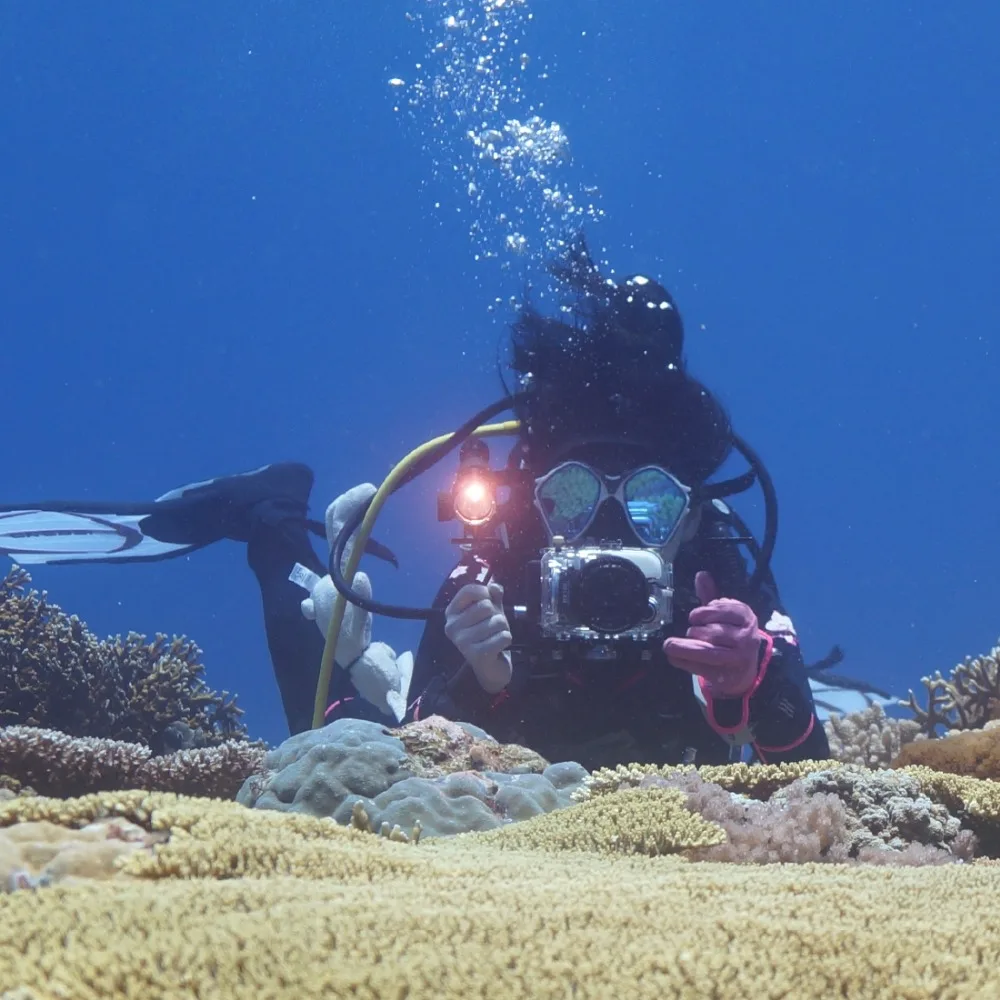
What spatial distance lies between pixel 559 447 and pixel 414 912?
12.0 feet

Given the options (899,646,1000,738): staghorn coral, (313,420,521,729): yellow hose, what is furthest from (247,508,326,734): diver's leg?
(899,646,1000,738): staghorn coral

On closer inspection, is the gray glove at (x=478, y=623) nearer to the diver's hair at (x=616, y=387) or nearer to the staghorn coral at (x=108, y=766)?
the diver's hair at (x=616, y=387)

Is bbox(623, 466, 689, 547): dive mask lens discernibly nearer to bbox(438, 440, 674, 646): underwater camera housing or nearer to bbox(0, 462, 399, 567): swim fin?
bbox(438, 440, 674, 646): underwater camera housing

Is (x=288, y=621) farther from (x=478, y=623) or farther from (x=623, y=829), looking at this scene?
A: (x=623, y=829)

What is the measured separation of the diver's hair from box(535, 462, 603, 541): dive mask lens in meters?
0.28

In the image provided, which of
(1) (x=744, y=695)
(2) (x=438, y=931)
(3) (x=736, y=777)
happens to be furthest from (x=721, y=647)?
(2) (x=438, y=931)

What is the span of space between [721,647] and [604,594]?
576 mm

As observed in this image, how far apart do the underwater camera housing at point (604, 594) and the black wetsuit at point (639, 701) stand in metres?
0.26

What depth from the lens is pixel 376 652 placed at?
21.6 feet

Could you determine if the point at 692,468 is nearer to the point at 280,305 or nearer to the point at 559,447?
the point at 559,447

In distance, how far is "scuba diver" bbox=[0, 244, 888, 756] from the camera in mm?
3928

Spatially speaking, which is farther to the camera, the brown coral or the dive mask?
the dive mask

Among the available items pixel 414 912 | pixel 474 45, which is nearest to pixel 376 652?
pixel 414 912

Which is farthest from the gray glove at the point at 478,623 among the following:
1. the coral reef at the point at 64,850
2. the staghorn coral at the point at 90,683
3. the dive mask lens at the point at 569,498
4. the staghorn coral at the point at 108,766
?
the staghorn coral at the point at 90,683
